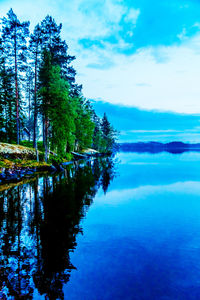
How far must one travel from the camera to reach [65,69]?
3800 cm

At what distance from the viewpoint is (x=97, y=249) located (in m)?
7.48

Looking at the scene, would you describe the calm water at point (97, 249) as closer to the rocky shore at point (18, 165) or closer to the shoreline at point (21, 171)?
the shoreline at point (21, 171)

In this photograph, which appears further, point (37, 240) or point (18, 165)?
point (18, 165)

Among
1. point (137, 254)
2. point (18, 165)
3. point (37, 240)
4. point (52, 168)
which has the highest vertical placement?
point (18, 165)

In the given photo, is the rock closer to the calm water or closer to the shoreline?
the shoreline

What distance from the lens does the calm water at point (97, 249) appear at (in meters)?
5.29

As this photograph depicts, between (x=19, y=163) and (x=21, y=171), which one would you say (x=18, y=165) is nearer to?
(x=19, y=163)

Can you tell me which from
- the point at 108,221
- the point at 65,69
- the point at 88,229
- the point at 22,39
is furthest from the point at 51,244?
the point at 65,69

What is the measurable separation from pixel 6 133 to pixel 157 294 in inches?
1484

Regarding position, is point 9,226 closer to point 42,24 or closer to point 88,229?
point 88,229

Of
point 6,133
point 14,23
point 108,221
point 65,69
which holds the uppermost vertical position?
point 14,23

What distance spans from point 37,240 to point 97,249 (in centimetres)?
243

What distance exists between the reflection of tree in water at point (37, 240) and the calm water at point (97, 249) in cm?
3

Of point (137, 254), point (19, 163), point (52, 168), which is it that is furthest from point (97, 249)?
point (52, 168)
